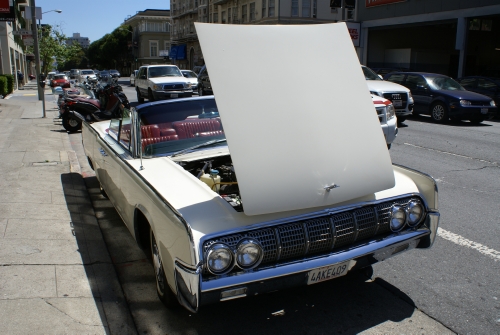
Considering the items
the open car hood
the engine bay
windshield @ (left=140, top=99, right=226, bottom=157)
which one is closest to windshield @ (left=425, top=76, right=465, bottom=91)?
windshield @ (left=140, top=99, right=226, bottom=157)

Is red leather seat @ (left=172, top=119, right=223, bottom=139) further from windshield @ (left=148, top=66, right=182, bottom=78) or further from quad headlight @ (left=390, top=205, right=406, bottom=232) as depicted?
windshield @ (left=148, top=66, right=182, bottom=78)

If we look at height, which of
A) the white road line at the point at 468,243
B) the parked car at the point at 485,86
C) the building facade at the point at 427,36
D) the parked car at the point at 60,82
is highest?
the building facade at the point at 427,36

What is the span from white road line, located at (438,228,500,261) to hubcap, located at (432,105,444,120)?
11.4 meters

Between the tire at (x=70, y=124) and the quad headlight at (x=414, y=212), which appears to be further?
the tire at (x=70, y=124)

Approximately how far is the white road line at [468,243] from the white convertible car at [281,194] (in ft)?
4.46

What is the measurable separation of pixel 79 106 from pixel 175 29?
197 ft

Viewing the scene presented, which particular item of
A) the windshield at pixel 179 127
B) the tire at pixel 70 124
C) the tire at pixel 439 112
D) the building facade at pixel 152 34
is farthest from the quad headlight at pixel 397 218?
the building facade at pixel 152 34

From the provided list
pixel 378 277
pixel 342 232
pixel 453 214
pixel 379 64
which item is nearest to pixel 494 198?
pixel 453 214

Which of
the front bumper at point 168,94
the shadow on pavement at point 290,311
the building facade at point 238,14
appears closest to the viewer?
the shadow on pavement at point 290,311

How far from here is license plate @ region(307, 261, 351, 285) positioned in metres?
3.23

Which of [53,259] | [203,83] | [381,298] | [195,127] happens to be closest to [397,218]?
[381,298]

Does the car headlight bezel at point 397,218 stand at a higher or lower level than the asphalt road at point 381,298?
higher

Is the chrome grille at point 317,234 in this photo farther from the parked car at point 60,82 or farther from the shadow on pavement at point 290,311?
the parked car at point 60,82

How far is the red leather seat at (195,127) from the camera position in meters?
4.93
